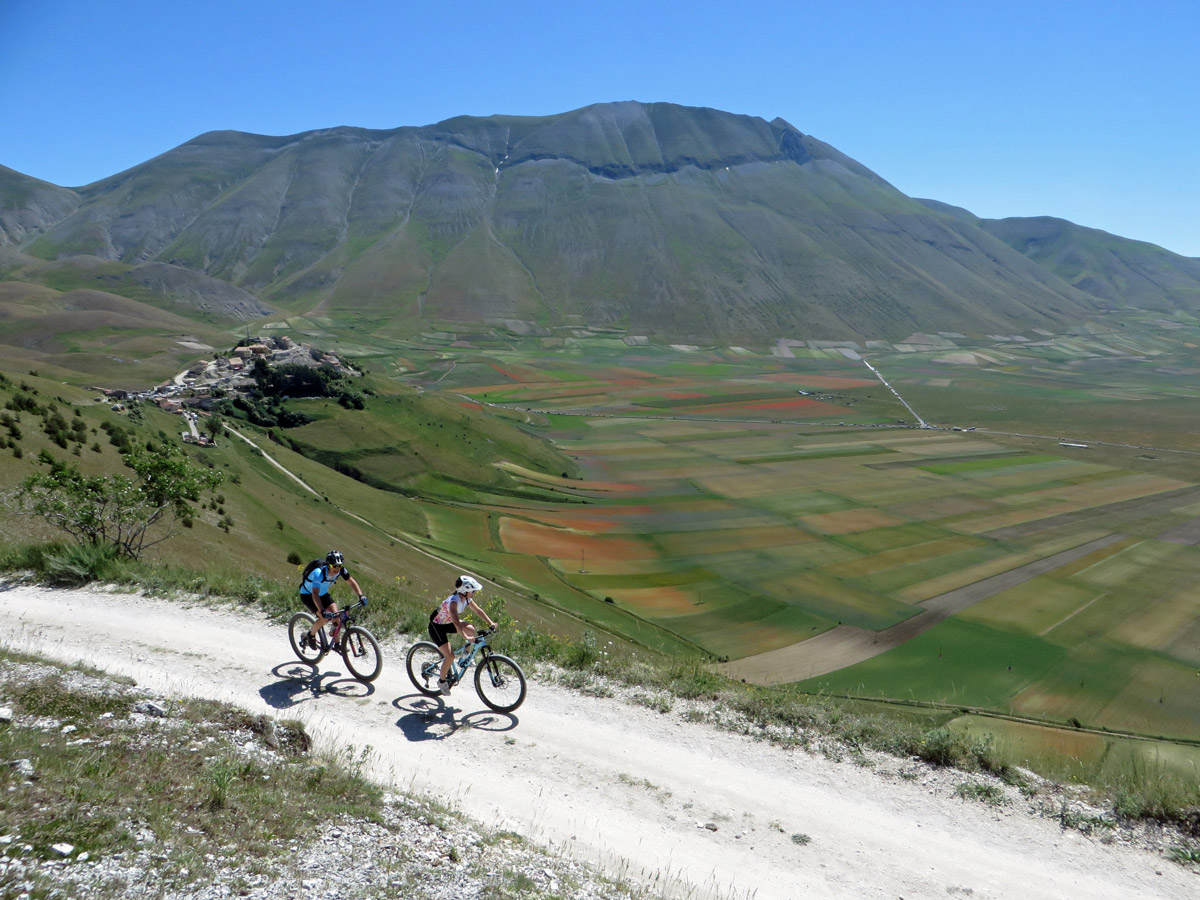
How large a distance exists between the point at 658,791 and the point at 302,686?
777 centimetres

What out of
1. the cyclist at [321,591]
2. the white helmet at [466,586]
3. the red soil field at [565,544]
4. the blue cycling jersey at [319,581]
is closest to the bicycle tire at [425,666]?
the white helmet at [466,586]

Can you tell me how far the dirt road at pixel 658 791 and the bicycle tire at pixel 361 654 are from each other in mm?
280

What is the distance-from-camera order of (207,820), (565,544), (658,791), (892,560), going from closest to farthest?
(207,820) < (658,791) < (892,560) < (565,544)

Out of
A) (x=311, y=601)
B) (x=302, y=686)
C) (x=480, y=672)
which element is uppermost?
(x=311, y=601)

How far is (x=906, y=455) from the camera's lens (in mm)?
107938

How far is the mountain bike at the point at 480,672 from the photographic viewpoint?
14.0 m

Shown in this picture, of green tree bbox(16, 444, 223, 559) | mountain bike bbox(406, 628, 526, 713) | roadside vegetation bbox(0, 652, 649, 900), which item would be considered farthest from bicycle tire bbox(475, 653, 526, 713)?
green tree bbox(16, 444, 223, 559)

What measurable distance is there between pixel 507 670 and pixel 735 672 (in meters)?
27.3

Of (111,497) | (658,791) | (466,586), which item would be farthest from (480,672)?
(111,497)

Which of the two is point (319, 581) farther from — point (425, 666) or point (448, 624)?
point (448, 624)

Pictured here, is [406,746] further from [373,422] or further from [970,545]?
[373,422]

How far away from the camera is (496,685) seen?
14070mm

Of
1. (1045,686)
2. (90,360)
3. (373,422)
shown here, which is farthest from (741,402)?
(90,360)

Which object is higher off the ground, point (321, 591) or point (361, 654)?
point (321, 591)
